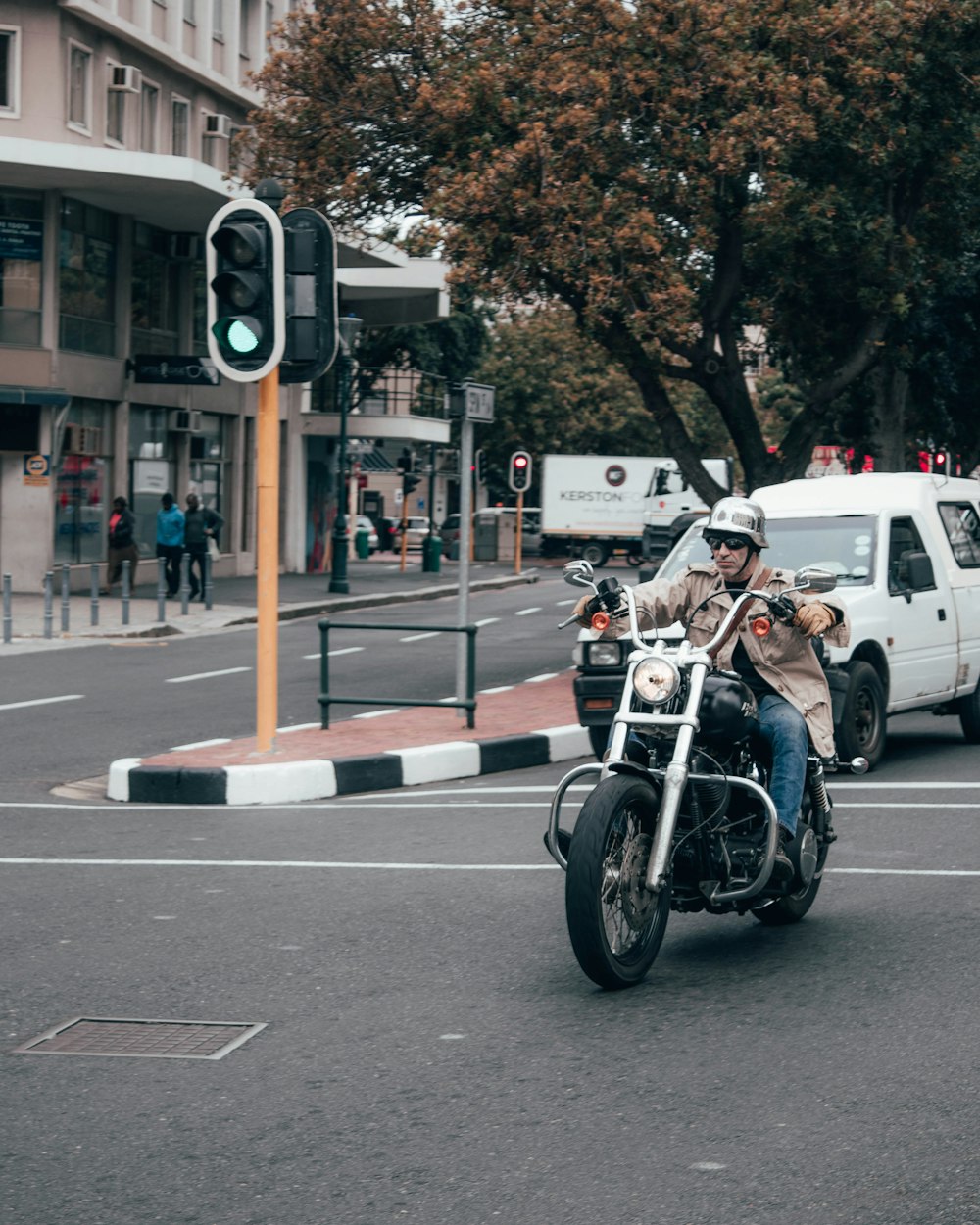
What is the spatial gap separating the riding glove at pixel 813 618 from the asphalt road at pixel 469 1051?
3.72ft

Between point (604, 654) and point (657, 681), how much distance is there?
607 centimetres

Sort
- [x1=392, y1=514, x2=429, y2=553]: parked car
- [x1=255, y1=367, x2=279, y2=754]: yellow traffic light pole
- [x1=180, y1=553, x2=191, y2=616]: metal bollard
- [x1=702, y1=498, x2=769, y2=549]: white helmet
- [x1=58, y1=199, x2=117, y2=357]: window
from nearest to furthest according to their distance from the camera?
[x1=702, y1=498, x2=769, y2=549]: white helmet → [x1=255, y1=367, x2=279, y2=754]: yellow traffic light pole → [x1=180, y1=553, x2=191, y2=616]: metal bollard → [x1=58, y1=199, x2=117, y2=357]: window → [x1=392, y1=514, x2=429, y2=553]: parked car

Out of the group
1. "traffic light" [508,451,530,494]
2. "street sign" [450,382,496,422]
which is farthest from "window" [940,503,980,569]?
"traffic light" [508,451,530,494]

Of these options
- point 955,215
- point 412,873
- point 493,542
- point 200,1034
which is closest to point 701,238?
point 955,215

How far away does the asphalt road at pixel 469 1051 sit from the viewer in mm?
4180

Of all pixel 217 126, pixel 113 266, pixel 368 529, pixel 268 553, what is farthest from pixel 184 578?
pixel 368 529

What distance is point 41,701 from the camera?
54.4 ft

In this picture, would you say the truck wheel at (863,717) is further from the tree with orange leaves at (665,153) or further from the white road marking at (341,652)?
the white road marking at (341,652)

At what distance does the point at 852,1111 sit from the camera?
187 inches

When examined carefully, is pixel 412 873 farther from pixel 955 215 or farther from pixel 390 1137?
pixel 955 215

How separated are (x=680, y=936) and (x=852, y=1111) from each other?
7.29 feet

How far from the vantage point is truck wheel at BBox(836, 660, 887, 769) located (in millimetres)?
11578

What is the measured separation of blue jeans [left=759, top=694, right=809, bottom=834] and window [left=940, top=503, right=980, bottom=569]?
7.37 m

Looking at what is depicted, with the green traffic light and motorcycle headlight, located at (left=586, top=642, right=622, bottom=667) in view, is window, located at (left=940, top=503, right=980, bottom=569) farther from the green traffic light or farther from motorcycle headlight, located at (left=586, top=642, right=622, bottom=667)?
the green traffic light
